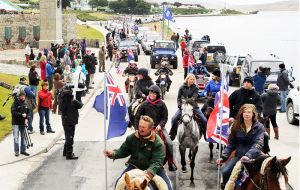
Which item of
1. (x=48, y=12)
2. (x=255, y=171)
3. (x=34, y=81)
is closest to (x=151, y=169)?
(x=255, y=171)

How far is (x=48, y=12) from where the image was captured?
41656mm

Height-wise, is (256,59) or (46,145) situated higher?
(256,59)

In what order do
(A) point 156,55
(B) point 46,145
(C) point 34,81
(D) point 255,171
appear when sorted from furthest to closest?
(A) point 156,55, (C) point 34,81, (B) point 46,145, (D) point 255,171

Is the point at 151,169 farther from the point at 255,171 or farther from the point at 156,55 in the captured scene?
the point at 156,55

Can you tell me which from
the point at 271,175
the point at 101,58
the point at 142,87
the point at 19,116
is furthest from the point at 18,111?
the point at 101,58

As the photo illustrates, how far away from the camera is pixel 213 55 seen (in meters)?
38.3

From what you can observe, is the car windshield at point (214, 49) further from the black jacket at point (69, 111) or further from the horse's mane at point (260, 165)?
the horse's mane at point (260, 165)

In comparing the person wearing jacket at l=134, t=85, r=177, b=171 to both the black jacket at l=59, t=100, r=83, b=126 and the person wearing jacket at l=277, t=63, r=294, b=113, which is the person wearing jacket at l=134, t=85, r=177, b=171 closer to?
the black jacket at l=59, t=100, r=83, b=126

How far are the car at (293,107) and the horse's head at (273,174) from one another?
12.2 meters

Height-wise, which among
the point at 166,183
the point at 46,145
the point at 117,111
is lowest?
the point at 46,145

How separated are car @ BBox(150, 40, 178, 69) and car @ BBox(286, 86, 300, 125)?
19.0m

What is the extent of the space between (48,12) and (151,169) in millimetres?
34924

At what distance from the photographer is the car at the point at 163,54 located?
129ft

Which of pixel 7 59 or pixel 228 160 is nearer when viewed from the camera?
pixel 228 160
